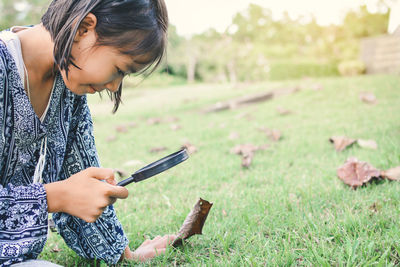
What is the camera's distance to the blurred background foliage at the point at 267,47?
563 inches

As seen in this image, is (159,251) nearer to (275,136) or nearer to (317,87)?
(275,136)

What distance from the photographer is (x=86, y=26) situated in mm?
1121

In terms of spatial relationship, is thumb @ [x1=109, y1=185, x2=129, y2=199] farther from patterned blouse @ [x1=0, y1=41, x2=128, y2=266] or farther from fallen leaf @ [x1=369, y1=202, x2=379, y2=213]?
fallen leaf @ [x1=369, y1=202, x2=379, y2=213]

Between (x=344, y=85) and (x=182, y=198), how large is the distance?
4590 mm

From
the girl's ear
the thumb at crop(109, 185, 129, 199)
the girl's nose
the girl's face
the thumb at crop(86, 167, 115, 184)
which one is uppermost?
the girl's ear

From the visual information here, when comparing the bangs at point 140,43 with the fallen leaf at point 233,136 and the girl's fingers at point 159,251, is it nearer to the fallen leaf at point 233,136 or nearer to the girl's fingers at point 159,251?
the girl's fingers at point 159,251

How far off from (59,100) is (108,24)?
0.39m

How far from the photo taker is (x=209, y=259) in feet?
4.02

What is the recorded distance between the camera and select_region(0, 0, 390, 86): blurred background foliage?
14.3m

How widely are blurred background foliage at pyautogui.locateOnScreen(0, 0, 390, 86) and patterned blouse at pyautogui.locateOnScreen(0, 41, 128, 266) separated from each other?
9457 millimetres

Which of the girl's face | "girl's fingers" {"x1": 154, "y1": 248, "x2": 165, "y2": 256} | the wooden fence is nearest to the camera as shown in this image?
the girl's face

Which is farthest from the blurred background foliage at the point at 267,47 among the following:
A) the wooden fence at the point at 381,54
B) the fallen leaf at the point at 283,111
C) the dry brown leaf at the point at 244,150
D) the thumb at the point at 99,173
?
the thumb at the point at 99,173

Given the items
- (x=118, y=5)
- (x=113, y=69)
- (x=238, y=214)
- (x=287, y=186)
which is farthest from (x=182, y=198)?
(x=118, y=5)

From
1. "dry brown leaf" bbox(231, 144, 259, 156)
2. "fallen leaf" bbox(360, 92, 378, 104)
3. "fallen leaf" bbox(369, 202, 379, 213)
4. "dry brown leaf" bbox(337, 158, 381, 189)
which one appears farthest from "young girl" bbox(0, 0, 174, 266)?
"fallen leaf" bbox(360, 92, 378, 104)
